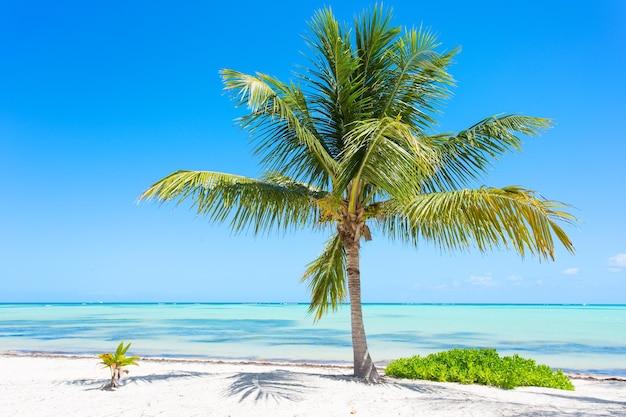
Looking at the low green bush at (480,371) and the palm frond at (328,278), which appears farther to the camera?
the palm frond at (328,278)

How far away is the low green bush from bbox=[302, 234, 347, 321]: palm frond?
1.55 m

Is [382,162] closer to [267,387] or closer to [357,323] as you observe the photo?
[357,323]

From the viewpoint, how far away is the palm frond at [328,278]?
8.92 meters

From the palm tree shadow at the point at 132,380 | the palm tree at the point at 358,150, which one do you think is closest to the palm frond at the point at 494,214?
the palm tree at the point at 358,150

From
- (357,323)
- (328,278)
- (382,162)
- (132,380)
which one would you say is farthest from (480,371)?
(132,380)

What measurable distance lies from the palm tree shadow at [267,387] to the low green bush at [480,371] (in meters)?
1.99

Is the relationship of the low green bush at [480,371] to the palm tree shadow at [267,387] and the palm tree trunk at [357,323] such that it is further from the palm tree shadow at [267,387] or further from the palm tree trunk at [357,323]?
the palm tree shadow at [267,387]

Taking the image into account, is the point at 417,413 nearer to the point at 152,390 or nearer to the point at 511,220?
the point at 511,220

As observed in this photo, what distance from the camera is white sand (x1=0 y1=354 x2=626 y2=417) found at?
588 cm

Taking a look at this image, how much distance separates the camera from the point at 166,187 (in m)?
6.92

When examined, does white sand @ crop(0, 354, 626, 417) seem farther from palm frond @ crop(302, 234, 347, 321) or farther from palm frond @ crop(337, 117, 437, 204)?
palm frond @ crop(337, 117, 437, 204)

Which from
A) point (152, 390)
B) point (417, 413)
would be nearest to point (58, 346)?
point (152, 390)

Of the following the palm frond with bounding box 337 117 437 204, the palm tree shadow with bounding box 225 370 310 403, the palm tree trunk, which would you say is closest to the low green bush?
the palm tree trunk

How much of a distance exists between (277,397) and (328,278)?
278cm
